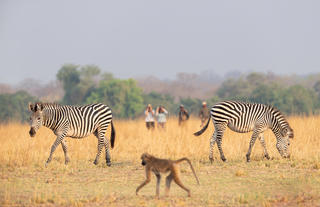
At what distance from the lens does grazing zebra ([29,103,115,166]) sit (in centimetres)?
1201

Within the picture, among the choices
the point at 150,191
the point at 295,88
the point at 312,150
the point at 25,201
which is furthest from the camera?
the point at 295,88

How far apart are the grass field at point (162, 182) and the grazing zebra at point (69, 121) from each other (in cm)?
64

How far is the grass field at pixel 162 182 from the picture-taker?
326 inches

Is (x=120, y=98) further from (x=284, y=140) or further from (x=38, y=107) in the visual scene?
(x=38, y=107)

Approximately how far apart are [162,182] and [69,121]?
354 centimetres

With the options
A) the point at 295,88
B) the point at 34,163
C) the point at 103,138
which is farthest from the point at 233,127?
the point at 295,88

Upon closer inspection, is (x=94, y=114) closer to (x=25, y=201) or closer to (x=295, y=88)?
(x=25, y=201)

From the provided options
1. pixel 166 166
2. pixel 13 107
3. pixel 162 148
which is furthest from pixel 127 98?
pixel 166 166

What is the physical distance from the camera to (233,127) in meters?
12.9

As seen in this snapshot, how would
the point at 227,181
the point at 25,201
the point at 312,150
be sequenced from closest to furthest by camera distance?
1. the point at 25,201
2. the point at 227,181
3. the point at 312,150

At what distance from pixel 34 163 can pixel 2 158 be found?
3.22 ft

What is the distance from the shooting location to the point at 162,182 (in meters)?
10.1

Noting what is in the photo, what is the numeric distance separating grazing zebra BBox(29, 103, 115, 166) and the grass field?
0.64m

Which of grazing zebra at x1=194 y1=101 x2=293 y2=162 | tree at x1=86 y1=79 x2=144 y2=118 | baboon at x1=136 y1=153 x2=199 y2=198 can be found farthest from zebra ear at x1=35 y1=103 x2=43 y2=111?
tree at x1=86 y1=79 x2=144 y2=118
